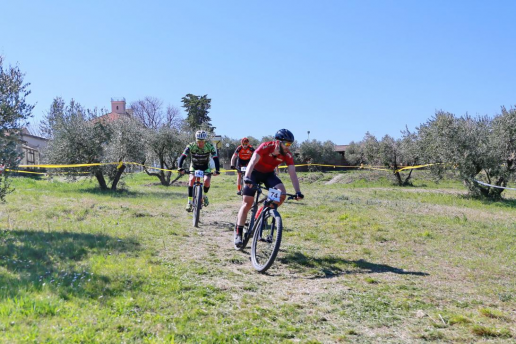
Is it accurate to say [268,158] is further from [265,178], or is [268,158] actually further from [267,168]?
[265,178]

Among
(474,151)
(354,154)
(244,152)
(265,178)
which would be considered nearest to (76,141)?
(244,152)

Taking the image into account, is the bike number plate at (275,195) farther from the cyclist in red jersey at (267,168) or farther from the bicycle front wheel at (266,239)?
the bicycle front wheel at (266,239)

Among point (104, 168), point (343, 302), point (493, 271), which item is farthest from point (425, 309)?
point (104, 168)

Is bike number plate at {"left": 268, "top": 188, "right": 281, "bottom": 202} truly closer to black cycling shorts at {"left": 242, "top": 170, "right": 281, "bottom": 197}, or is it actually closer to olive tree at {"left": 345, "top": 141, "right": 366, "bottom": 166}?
black cycling shorts at {"left": 242, "top": 170, "right": 281, "bottom": 197}

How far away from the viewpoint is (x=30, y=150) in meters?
34.8

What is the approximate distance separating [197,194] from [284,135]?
12.3 ft

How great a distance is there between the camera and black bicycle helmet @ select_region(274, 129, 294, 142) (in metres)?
6.43

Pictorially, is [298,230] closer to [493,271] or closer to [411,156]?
[493,271]

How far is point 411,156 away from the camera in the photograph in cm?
2711

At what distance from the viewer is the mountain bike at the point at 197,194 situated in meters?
9.43

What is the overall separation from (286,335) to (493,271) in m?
4.41

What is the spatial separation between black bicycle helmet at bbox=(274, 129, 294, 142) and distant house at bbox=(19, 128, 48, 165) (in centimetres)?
573

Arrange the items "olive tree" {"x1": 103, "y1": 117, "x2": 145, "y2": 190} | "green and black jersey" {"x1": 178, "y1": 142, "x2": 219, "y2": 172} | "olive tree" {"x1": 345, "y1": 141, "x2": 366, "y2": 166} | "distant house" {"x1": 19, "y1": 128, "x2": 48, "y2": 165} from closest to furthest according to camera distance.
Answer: "distant house" {"x1": 19, "y1": 128, "x2": 48, "y2": 165}
"green and black jersey" {"x1": 178, "y1": 142, "x2": 219, "y2": 172}
"olive tree" {"x1": 103, "y1": 117, "x2": 145, "y2": 190}
"olive tree" {"x1": 345, "y1": 141, "x2": 366, "y2": 166}

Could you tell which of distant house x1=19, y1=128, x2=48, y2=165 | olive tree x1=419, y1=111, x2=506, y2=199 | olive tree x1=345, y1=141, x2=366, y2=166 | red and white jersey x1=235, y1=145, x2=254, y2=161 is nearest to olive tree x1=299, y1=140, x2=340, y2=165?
olive tree x1=345, y1=141, x2=366, y2=166
